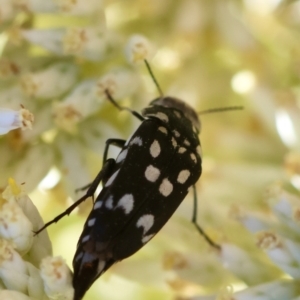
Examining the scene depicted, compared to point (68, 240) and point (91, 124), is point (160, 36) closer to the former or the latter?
point (91, 124)

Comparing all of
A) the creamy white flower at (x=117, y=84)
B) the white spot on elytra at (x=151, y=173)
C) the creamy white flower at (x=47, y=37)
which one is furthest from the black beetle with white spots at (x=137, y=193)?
the creamy white flower at (x=47, y=37)

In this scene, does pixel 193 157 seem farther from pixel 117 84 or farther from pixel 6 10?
pixel 6 10

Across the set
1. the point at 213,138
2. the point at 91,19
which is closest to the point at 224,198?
the point at 213,138

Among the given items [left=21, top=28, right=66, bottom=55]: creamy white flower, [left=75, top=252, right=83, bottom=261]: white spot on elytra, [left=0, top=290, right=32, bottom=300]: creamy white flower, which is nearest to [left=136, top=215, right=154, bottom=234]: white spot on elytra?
[left=75, top=252, right=83, bottom=261]: white spot on elytra

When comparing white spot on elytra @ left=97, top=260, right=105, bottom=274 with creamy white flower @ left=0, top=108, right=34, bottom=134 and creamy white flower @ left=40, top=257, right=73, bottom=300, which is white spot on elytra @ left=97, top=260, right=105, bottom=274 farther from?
creamy white flower @ left=0, top=108, right=34, bottom=134

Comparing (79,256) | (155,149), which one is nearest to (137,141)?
(155,149)

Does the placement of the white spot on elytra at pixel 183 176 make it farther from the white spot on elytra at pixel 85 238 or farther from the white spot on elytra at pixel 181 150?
the white spot on elytra at pixel 85 238
